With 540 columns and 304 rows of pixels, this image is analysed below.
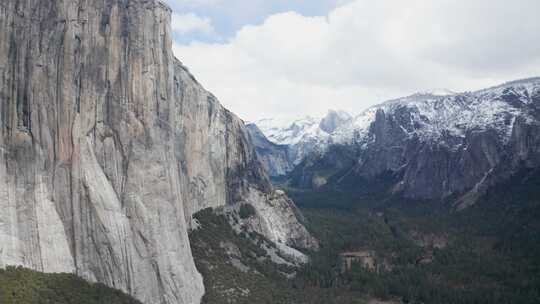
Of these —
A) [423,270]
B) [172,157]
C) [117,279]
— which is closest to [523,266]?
[423,270]

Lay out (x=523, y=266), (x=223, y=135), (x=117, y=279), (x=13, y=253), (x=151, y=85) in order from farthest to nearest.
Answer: (x=223, y=135)
(x=523, y=266)
(x=151, y=85)
(x=117, y=279)
(x=13, y=253)

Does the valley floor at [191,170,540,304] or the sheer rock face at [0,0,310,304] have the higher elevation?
the sheer rock face at [0,0,310,304]

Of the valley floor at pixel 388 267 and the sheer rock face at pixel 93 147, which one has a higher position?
the sheer rock face at pixel 93 147

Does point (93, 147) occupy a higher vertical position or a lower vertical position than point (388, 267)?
higher

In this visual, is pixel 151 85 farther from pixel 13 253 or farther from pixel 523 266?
pixel 523 266

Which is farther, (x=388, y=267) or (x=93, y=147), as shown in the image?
(x=388, y=267)

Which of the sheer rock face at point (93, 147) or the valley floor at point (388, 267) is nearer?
the sheer rock face at point (93, 147)

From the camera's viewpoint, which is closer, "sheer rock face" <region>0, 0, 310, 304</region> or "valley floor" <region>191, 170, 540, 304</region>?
"sheer rock face" <region>0, 0, 310, 304</region>

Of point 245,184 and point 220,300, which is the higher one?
point 245,184
